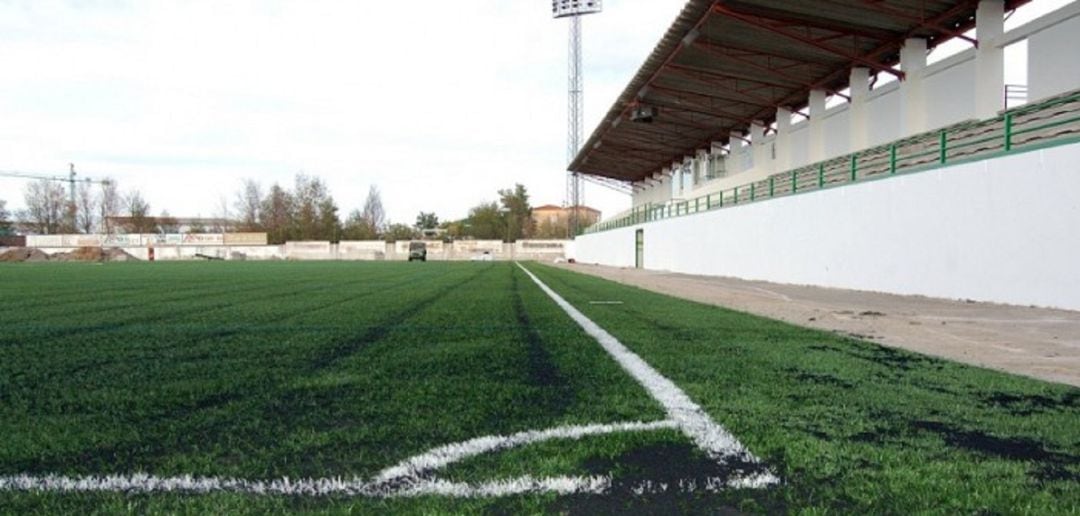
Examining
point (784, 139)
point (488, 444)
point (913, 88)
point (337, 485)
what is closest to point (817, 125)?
point (784, 139)

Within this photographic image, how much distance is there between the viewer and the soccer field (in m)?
2.49

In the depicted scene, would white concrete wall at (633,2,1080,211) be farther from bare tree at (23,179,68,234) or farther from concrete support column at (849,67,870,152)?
bare tree at (23,179,68,234)

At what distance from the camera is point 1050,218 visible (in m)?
11.3

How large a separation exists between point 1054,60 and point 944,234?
6.70 meters

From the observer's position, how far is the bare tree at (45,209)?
319 ft

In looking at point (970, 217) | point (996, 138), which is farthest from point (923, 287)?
point (996, 138)

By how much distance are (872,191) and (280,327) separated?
14613 millimetres

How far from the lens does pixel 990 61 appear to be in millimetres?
19047

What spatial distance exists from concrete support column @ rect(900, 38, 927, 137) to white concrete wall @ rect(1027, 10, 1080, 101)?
3994 millimetres

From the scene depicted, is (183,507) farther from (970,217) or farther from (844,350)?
(970,217)

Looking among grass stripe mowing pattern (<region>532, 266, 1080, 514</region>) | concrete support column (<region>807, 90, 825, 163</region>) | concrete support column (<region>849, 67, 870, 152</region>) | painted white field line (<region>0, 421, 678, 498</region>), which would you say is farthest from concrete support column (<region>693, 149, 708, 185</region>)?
painted white field line (<region>0, 421, 678, 498</region>)

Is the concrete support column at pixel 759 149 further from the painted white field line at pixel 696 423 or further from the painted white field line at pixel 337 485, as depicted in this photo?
the painted white field line at pixel 337 485

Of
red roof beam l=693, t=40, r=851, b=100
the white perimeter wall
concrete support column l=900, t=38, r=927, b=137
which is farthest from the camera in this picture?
red roof beam l=693, t=40, r=851, b=100

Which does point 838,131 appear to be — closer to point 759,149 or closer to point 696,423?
point 759,149
